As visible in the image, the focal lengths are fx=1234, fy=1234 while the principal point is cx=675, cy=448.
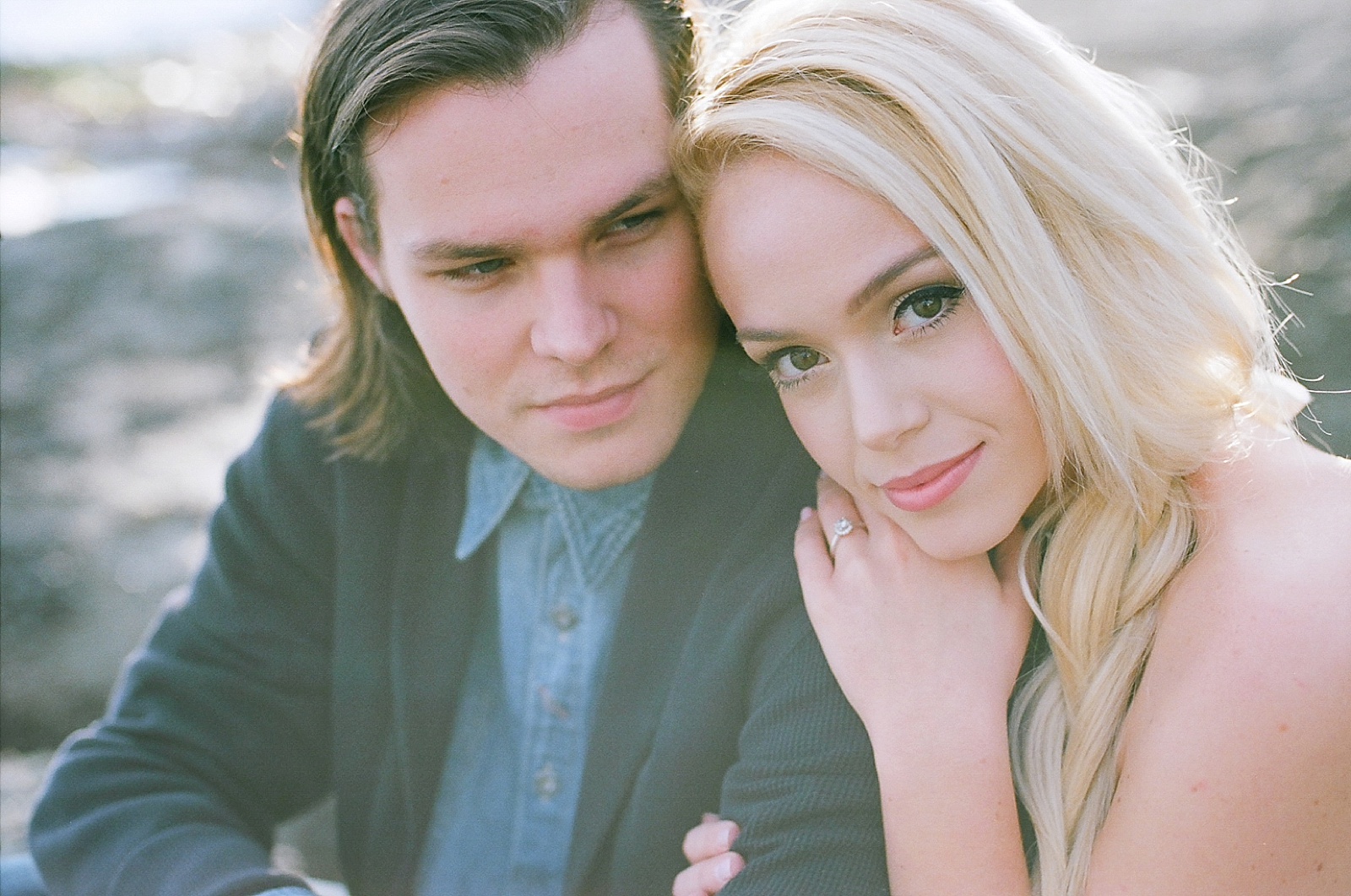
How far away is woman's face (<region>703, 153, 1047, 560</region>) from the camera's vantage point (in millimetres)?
1822

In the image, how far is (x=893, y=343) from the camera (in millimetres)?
1869

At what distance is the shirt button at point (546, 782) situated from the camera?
8.04ft

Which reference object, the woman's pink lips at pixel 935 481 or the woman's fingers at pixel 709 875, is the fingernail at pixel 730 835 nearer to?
the woman's fingers at pixel 709 875

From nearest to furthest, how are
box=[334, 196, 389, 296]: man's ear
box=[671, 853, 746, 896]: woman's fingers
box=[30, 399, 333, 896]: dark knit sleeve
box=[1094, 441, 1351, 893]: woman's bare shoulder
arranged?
box=[1094, 441, 1351, 893]: woman's bare shoulder → box=[671, 853, 746, 896]: woman's fingers → box=[334, 196, 389, 296]: man's ear → box=[30, 399, 333, 896]: dark knit sleeve

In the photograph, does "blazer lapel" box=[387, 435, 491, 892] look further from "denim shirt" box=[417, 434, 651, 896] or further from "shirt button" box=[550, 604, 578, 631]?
"shirt button" box=[550, 604, 578, 631]

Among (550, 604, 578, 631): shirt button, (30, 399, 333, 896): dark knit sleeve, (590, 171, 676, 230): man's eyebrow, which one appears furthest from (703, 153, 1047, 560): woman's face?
(30, 399, 333, 896): dark knit sleeve

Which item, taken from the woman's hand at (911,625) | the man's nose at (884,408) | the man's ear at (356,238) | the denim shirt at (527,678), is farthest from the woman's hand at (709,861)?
the man's ear at (356,238)

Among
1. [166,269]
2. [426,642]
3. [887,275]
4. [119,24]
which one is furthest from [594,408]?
[119,24]

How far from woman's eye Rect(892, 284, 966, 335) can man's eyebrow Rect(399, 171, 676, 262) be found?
1.54 ft

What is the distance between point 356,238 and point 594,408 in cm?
67

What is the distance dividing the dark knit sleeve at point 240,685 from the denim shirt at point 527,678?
0.39 m

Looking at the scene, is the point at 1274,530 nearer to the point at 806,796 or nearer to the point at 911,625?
the point at 911,625

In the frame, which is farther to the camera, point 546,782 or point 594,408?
point 546,782

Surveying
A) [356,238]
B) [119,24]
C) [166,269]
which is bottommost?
[356,238]
